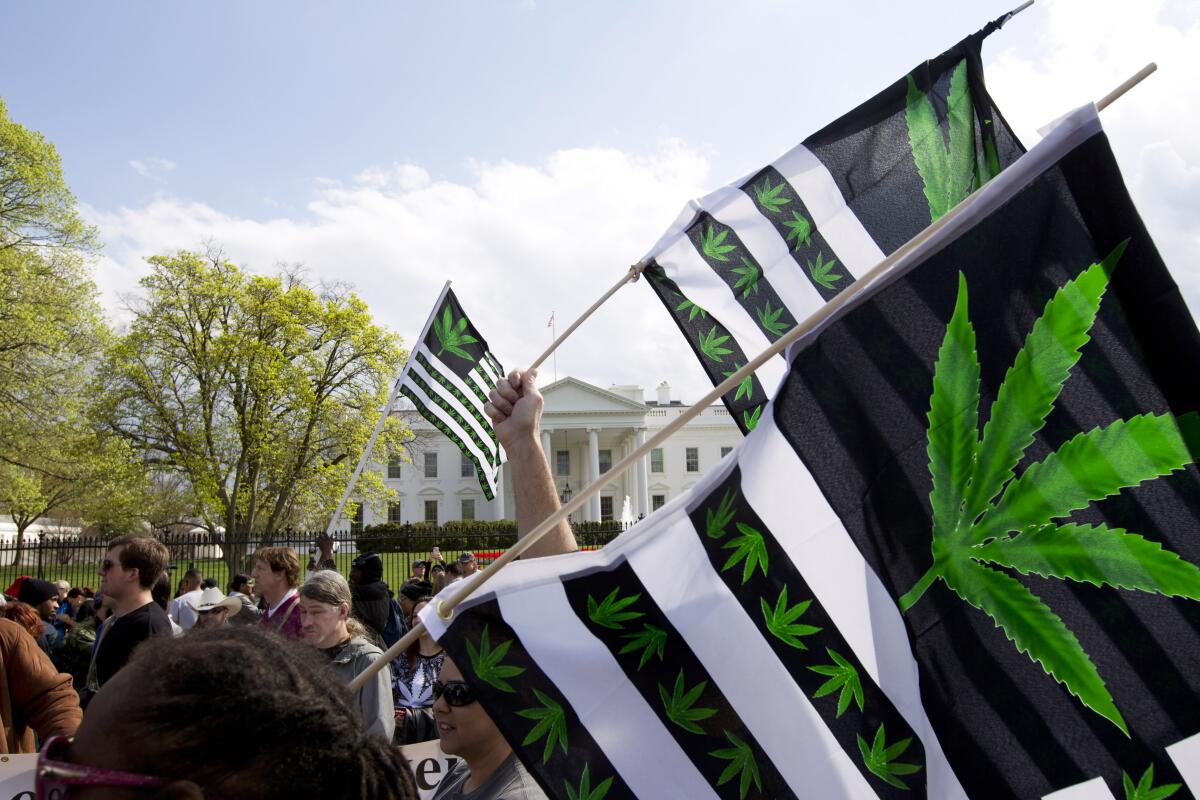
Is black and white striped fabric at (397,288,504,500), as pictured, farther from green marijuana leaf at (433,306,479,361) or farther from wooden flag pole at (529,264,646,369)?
wooden flag pole at (529,264,646,369)

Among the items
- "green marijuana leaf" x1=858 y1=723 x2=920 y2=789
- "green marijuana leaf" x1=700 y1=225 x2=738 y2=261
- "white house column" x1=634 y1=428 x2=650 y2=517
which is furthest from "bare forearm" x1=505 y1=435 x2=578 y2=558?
"white house column" x1=634 y1=428 x2=650 y2=517

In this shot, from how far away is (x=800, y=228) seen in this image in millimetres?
4012

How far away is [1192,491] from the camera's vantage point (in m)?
1.66

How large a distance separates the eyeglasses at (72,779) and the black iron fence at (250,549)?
2121 cm

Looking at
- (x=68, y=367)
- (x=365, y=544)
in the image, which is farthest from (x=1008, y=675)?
(x=365, y=544)

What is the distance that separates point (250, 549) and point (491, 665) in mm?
37167

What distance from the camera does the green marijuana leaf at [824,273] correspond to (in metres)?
3.90

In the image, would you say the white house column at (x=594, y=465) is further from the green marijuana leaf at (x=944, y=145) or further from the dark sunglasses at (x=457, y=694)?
the dark sunglasses at (x=457, y=694)

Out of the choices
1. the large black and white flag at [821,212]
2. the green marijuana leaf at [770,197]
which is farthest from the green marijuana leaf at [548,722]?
the green marijuana leaf at [770,197]

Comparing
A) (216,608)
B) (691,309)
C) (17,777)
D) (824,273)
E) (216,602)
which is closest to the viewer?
(17,777)

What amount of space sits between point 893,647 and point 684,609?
1.33ft

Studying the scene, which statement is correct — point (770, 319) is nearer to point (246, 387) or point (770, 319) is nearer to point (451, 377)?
point (451, 377)

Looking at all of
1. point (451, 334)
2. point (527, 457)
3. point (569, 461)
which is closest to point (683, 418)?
point (527, 457)

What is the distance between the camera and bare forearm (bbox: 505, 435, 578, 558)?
8.27 feet
